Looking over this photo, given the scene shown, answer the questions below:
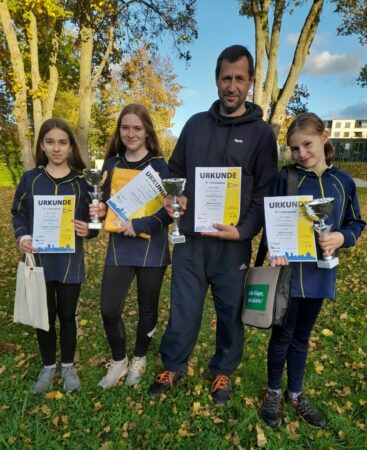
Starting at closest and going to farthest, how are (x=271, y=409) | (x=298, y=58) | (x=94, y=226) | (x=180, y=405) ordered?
(x=94, y=226), (x=271, y=409), (x=180, y=405), (x=298, y=58)

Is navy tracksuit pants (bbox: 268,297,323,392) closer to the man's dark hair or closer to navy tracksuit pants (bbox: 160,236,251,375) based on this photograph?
navy tracksuit pants (bbox: 160,236,251,375)

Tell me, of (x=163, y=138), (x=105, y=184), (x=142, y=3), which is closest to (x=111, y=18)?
(x=142, y=3)

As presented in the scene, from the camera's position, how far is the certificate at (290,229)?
2.31 metres

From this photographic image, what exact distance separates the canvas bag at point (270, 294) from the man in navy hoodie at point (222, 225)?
0.49 ft

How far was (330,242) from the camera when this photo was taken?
86.9 inches

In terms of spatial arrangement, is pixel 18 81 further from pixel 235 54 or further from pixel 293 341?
pixel 293 341

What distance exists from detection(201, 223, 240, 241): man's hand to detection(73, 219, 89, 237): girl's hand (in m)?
0.94

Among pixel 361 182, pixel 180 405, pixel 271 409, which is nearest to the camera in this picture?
pixel 271 409

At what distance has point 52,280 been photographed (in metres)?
2.71

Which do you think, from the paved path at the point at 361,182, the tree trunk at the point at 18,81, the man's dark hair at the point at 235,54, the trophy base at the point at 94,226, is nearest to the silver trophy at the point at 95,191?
the trophy base at the point at 94,226

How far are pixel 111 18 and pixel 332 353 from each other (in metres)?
11.0

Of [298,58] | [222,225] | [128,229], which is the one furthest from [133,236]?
[298,58]

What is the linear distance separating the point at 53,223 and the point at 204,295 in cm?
130

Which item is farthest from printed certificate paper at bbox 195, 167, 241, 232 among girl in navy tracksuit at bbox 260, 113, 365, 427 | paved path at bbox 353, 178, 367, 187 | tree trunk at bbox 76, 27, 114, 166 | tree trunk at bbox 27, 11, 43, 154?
paved path at bbox 353, 178, 367, 187
